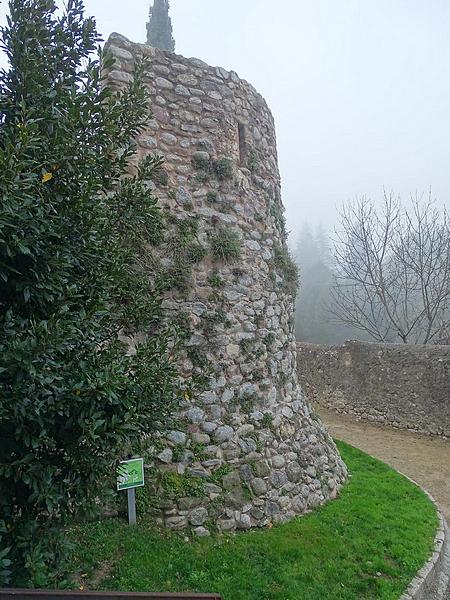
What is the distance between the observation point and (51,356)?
222 centimetres

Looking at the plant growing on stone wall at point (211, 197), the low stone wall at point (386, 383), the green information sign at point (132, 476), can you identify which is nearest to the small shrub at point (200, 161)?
the plant growing on stone wall at point (211, 197)

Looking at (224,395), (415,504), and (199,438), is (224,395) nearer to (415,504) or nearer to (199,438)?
(199,438)

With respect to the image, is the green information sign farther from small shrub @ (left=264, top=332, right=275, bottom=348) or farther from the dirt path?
the dirt path

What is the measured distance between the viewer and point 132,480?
425 centimetres

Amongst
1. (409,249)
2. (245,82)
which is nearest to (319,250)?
(409,249)

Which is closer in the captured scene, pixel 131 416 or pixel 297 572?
pixel 131 416

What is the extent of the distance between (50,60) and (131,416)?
7.28ft

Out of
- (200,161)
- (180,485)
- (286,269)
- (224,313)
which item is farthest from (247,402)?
(200,161)

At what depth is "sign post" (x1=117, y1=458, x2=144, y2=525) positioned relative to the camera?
4215 mm

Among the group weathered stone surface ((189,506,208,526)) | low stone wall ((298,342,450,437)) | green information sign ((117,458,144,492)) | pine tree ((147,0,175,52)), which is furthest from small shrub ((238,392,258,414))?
pine tree ((147,0,175,52))

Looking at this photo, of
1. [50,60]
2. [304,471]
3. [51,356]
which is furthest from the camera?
[304,471]

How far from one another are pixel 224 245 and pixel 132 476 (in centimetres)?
277

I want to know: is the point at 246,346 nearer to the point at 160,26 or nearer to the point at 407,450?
the point at 407,450

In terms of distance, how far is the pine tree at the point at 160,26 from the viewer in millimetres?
16234
